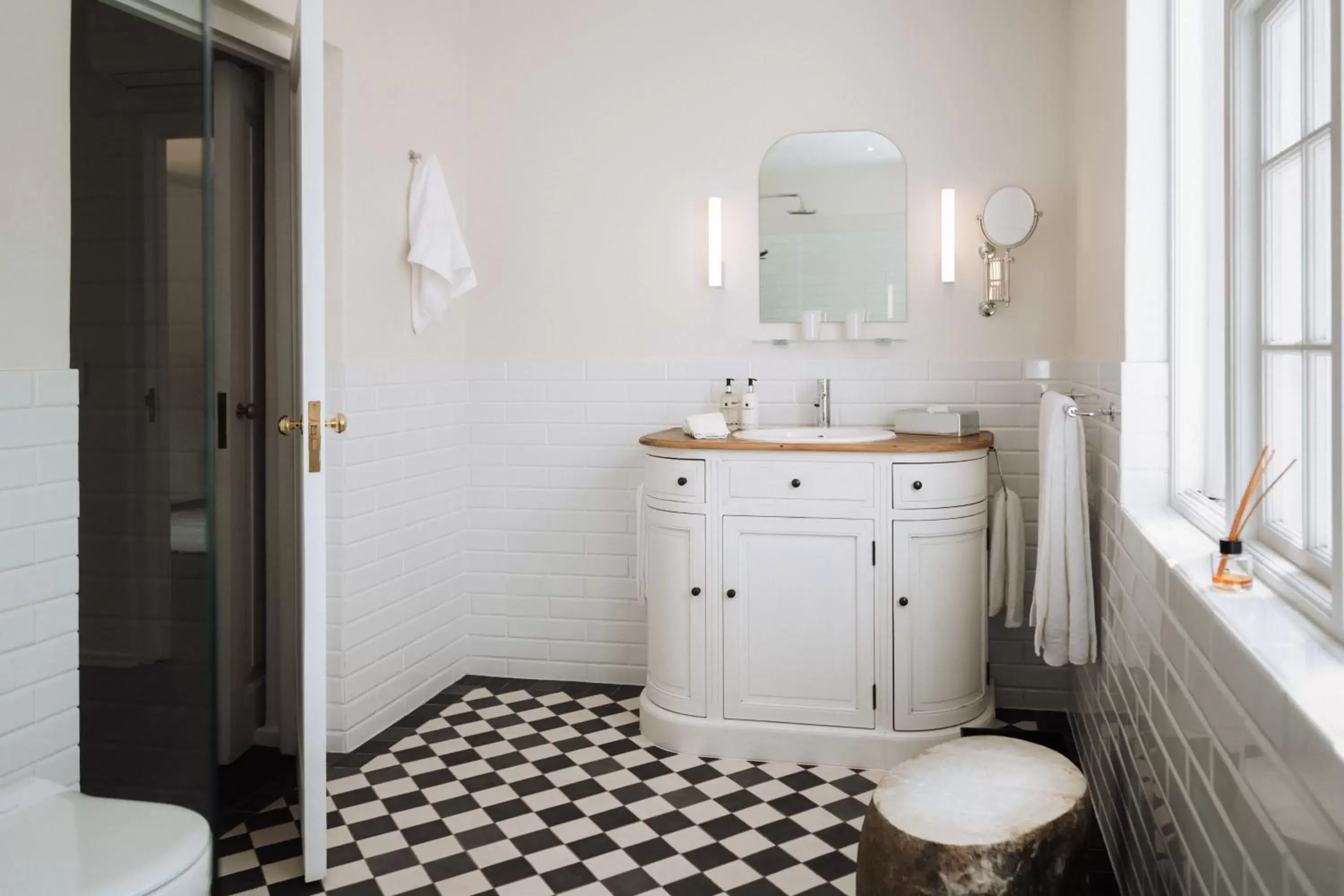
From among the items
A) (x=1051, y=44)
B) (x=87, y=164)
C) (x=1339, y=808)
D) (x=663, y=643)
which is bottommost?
(x=663, y=643)

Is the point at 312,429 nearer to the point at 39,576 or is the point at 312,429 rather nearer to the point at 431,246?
the point at 39,576

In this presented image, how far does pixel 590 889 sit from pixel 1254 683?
1.67 m

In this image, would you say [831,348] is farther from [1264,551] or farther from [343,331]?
[1264,551]

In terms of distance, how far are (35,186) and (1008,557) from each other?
2836mm

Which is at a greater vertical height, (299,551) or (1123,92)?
(1123,92)

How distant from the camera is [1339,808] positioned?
2.93 ft

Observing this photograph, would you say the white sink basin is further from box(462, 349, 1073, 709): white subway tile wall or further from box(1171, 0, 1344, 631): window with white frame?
box(1171, 0, 1344, 631): window with white frame

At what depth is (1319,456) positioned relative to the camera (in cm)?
143

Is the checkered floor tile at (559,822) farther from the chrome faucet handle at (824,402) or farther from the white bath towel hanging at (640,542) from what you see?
the chrome faucet handle at (824,402)

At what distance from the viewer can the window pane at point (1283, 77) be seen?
1525mm

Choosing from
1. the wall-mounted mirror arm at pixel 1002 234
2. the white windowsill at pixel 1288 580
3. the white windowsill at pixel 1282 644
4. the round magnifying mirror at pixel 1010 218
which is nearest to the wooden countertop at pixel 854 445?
the wall-mounted mirror arm at pixel 1002 234

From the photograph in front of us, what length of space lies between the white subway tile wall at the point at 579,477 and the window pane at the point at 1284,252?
6.56ft

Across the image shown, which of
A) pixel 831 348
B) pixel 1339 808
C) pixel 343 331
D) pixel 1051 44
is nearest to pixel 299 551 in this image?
pixel 343 331

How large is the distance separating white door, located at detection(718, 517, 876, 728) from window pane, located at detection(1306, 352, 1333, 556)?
Answer: 1.68m
